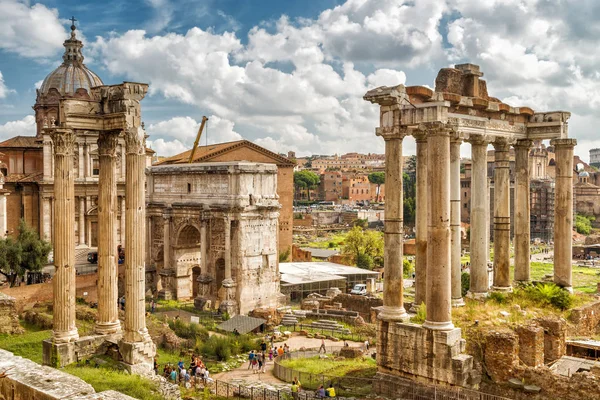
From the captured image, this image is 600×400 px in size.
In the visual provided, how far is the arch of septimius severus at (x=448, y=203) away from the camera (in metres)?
12.9

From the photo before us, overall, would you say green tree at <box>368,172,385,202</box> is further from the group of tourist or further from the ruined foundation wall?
the ruined foundation wall

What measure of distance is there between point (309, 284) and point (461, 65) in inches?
900

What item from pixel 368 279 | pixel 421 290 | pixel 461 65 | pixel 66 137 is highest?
pixel 461 65

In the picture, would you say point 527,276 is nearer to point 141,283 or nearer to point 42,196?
point 141,283

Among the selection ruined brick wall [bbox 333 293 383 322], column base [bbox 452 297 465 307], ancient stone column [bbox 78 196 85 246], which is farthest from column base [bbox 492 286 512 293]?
ancient stone column [bbox 78 196 85 246]

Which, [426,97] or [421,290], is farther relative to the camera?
[421,290]

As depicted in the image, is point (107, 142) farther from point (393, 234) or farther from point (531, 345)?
point (531, 345)

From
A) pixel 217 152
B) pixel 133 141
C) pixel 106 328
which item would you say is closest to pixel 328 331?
pixel 106 328

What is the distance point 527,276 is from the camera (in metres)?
17.4

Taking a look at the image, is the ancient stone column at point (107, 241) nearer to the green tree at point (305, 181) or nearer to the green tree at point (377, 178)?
the green tree at point (305, 181)

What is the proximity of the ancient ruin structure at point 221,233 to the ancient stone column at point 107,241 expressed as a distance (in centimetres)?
1565

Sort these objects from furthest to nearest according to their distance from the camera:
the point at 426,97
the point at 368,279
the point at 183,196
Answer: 1. the point at 368,279
2. the point at 183,196
3. the point at 426,97

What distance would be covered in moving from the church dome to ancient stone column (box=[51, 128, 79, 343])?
2895 centimetres

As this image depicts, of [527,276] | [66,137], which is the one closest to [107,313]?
[66,137]
